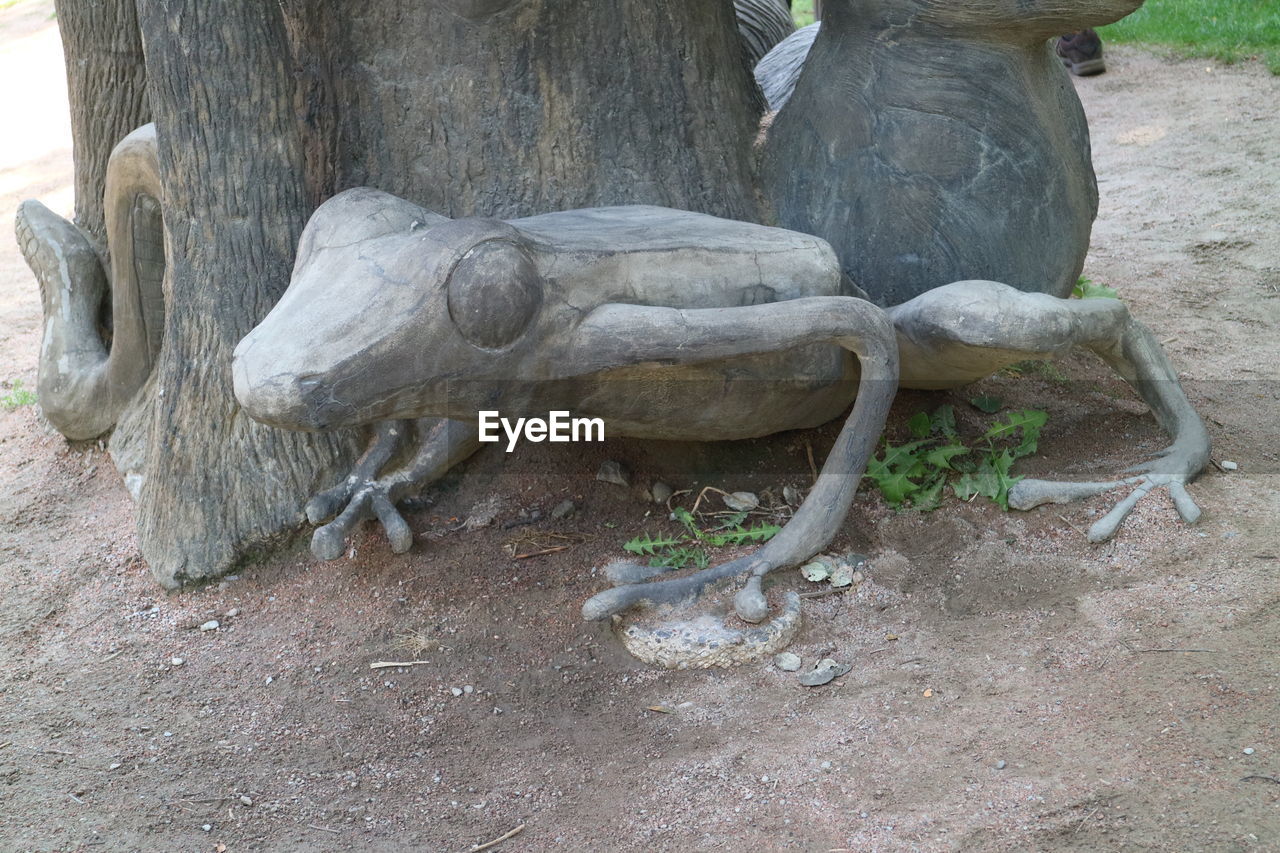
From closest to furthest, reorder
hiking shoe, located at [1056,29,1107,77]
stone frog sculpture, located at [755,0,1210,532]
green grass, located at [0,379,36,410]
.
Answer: stone frog sculpture, located at [755,0,1210,532] → green grass, located at [0,379,36,410] → hiking shoe, located at [1056,29,1107,77]

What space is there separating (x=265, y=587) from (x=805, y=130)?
1897 mm

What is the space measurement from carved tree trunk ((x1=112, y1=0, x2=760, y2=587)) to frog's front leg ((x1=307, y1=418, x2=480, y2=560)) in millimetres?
89

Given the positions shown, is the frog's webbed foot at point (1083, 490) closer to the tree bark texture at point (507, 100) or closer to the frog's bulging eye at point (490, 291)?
the tree bark texture at point (507, 100)

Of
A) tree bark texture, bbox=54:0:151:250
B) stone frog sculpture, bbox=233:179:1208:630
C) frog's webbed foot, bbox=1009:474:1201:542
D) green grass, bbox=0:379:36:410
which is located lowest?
green grass, bbox=0:379:36:410

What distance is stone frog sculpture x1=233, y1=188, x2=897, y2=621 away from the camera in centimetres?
243

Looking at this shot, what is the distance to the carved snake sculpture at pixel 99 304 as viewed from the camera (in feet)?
12.5

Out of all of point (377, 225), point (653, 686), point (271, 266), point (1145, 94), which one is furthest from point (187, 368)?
point (1145, 94)

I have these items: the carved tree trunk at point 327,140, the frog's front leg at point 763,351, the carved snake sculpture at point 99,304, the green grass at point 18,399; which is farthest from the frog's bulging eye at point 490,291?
the green grass at point 18,399

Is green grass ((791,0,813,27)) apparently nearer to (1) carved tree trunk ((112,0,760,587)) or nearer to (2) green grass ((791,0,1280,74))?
(2) green grass ((791,0,1280,74))

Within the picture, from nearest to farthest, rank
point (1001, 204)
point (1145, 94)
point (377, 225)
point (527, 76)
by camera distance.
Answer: point (377, 225) < point (527, 76) < point (1001, 204) < point (1145, 94)

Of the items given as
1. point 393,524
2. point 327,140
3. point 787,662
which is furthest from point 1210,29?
point 393,524

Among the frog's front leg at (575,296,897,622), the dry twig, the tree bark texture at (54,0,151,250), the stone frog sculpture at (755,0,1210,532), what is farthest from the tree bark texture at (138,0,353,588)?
the stone frog sculpture at (755,0,1210,532)

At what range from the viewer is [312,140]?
3.06 metres

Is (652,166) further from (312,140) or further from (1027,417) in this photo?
(1027,417)
